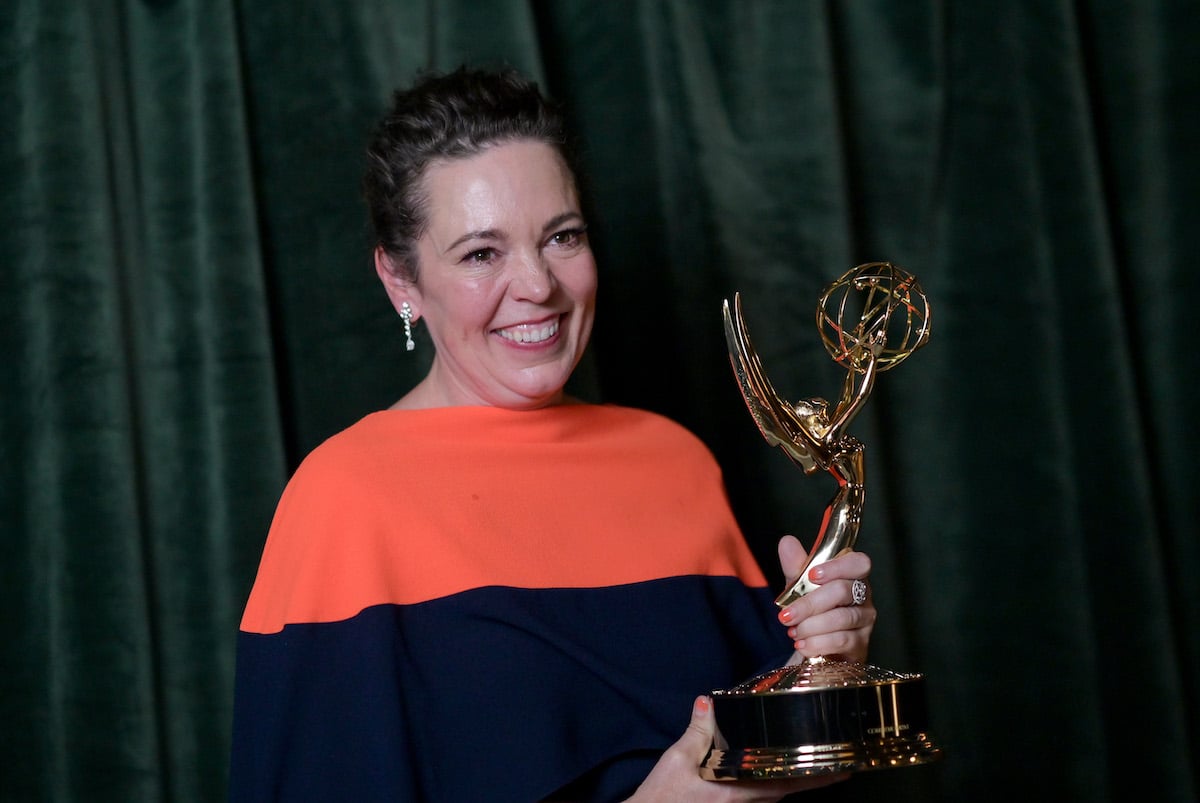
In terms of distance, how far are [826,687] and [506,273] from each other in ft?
2.17

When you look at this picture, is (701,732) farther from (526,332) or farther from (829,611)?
(526,332)

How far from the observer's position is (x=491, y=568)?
4.92ft

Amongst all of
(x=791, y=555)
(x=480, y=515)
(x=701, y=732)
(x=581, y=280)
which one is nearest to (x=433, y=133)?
(x=581, y=280)

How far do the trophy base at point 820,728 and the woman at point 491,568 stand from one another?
81 millimetres

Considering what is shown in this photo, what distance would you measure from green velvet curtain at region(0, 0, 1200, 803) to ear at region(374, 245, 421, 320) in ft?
1.19

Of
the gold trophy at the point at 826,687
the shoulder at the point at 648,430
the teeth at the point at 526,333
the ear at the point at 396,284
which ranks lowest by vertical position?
the gold trophy at the point at 826,687

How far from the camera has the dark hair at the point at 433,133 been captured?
5.13 feet

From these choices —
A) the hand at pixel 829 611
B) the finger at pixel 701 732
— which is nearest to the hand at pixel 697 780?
the finger at pixel 701 732

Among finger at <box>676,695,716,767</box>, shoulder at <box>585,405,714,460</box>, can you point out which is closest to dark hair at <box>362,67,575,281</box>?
shoulder at <box>585,405,714,460</box>

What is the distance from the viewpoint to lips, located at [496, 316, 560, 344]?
1.58 meters

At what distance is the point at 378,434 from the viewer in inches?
62.2

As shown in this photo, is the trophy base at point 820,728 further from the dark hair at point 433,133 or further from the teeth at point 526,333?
the dark hair at point 433,133

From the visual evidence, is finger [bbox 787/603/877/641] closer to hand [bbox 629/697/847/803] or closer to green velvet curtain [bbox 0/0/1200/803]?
hand [bbox 629/697/847/803]

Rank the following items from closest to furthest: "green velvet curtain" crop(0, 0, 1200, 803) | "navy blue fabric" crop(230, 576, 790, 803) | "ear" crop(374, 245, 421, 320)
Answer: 1. "navy blue fabric" crop(230, 576, 790, 803)
2. "ear" crop(374, 245, 421, 320)
3. "green velvet curtain" crop(0, 0, 1200, 803)
